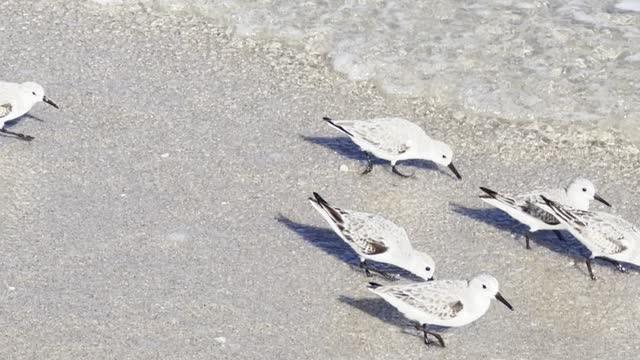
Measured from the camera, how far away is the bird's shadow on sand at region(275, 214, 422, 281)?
7.61 meters

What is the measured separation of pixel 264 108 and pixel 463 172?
164 cm

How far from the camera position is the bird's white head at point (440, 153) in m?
8.50

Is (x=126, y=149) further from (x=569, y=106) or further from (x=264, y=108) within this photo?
(x=569, y=106)

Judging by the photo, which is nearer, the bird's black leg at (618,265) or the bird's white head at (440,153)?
the bird's black leg at (618,265)

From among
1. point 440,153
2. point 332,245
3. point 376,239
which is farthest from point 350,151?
point 376,239

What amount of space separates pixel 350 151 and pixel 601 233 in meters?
2.14

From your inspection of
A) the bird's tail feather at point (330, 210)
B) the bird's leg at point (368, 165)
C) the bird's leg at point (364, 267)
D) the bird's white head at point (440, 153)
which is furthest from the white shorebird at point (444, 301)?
the bird's leg at point (368, 165)

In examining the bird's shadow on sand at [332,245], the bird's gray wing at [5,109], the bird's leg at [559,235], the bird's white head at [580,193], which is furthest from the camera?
the bird's gray wing at [5,109]

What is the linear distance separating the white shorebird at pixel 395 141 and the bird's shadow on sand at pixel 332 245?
2.74 feet

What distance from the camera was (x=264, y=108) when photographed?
9500 millimetres

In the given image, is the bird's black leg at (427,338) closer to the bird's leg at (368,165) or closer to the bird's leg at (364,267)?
the bird's leg at (364,267)

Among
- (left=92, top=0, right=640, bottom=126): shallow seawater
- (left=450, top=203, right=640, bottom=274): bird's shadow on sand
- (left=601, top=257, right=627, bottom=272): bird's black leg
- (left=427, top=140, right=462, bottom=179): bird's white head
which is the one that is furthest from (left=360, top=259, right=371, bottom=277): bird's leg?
(left=92, top=0, right=640, bottom=126): shallow seawater

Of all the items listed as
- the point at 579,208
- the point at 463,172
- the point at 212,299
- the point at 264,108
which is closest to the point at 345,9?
the point at 264,108

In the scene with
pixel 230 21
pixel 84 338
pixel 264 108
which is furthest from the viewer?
pixel 230 21
